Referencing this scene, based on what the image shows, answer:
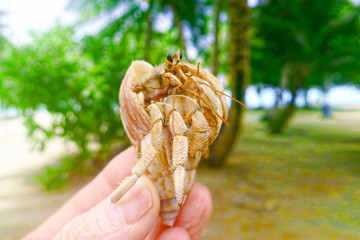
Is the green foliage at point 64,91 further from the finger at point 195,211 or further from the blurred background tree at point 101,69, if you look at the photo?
the finger at point 195,211

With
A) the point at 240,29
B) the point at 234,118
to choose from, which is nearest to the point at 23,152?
the point at 234,118

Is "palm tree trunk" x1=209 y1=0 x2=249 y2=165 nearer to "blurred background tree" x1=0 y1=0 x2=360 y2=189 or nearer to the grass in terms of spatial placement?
"blurred background tree" x1=0 y1=0 x2=360 y2=189

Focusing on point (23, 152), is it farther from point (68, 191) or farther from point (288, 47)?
point (288, 47)

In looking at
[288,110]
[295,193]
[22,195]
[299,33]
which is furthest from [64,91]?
[288,110]

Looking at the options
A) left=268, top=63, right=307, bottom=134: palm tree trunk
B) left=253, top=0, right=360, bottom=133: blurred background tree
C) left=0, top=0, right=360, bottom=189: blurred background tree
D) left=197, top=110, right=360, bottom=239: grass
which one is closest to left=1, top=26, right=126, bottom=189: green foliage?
left=0, top=0, right=360, bottom=189: blurred background tree

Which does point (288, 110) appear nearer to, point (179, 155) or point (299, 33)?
point (299, 33)

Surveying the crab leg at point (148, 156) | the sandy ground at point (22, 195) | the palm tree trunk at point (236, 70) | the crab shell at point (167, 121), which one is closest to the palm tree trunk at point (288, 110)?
the palm tree trunk at point (236, 70)
